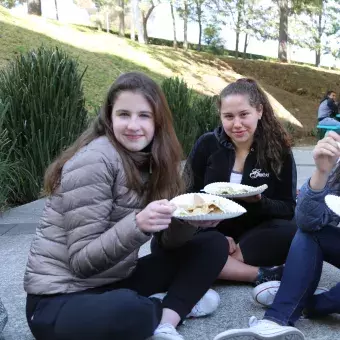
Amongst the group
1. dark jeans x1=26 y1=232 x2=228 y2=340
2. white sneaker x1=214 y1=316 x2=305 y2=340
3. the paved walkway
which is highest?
dark jeans x1=26 y1=232 x2=228 y2=340

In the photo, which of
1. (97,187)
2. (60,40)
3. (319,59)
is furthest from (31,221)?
(319,59)

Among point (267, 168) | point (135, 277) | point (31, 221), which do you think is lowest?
point (31, 221)

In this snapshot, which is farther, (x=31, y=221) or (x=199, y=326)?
(x=31, y=221)

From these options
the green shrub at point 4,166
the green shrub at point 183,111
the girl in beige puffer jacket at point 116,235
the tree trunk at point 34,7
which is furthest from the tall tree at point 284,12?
the girl in beige puffer jacket at point 116,235

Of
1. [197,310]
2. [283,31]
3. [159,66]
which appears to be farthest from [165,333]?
[283,31]

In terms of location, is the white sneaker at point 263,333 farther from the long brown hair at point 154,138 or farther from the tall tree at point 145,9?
the tall tree at point 145,9

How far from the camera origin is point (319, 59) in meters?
36.7

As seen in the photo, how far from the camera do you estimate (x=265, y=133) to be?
2619 mm

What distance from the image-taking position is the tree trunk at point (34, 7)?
50.6 ft

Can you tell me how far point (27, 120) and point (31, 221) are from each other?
1.11 meters

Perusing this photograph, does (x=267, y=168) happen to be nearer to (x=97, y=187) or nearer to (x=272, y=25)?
(x=97, y=187)

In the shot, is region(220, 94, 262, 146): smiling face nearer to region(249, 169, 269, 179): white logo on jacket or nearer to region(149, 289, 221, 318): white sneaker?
region(249, 169, 269, 179): white logo on jacket

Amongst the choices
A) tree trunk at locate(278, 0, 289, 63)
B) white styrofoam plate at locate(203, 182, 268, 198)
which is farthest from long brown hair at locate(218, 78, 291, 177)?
tree trunk at locate(278, 0, 289, 63)

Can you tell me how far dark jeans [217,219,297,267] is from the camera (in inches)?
98.3
